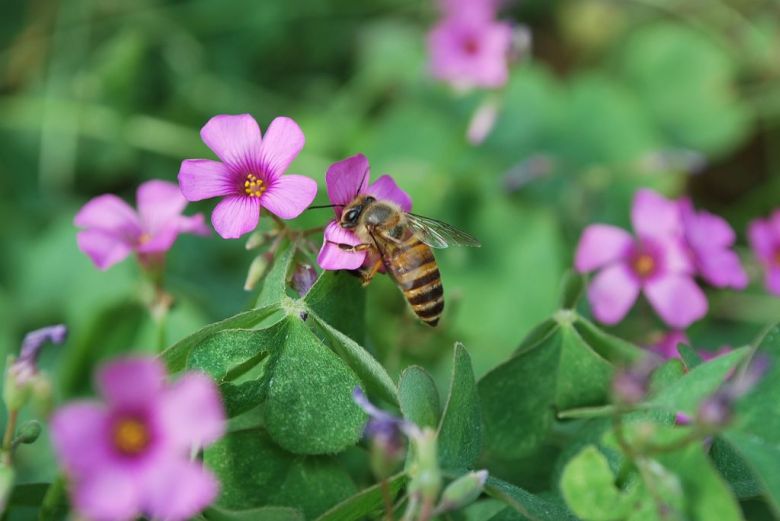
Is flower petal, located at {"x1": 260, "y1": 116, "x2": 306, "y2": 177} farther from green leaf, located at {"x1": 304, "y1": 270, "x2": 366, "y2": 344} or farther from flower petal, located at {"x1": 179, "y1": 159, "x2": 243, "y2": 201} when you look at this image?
green leaf, located at {"x1": 304, "y1": 270, "x2": 366, "y2": 344}

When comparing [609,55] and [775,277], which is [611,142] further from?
[775,277]

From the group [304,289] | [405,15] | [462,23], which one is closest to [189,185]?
[304,289]

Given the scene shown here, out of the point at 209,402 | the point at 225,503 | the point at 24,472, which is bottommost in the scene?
the point at 24,472

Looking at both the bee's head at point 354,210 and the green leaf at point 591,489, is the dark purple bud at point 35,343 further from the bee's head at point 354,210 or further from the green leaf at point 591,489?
the green leaf at point 591,489

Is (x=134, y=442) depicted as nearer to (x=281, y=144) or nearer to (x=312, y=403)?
(x=312, y=403)

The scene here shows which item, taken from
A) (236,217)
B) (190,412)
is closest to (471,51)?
(236,217)

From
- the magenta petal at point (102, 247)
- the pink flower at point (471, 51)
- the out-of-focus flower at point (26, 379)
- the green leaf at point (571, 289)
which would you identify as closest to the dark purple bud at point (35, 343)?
the out-of-focus flower at point (26, 379)

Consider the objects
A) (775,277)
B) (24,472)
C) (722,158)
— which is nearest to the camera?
(24,472)
